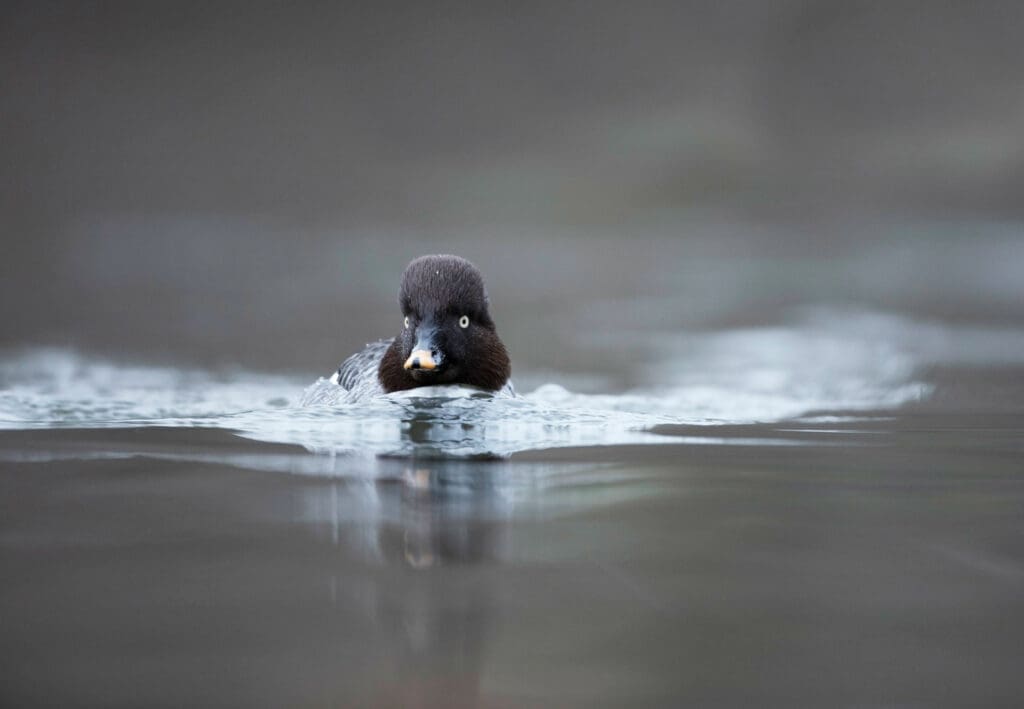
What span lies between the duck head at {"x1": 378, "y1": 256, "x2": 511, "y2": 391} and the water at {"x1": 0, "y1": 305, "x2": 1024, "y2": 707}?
164 millimetres

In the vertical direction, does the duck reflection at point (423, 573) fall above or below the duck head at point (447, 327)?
below

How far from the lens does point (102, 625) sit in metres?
2.49

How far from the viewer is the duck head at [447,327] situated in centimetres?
564

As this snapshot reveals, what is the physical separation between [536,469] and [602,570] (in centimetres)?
137

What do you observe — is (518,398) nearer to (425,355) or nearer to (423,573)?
(425,355)

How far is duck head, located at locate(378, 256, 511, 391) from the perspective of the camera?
5.64 meters

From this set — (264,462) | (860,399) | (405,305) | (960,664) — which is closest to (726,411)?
(860,399)

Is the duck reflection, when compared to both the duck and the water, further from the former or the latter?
the duck

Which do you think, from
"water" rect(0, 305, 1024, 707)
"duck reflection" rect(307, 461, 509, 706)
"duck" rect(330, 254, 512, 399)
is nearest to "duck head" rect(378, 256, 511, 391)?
"duck" rect(330, 254, 512, 399)

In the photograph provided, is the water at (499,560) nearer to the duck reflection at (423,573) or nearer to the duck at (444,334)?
the duck reflection at (423,573)

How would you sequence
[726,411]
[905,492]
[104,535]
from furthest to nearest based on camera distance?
[726,411] < [905,492] < [104,535]

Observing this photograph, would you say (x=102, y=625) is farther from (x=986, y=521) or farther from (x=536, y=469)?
(x=986, y=521)

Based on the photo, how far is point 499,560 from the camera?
9.85 feet

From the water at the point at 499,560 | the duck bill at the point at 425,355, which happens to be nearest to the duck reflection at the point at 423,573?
the water at the point at 499,560
